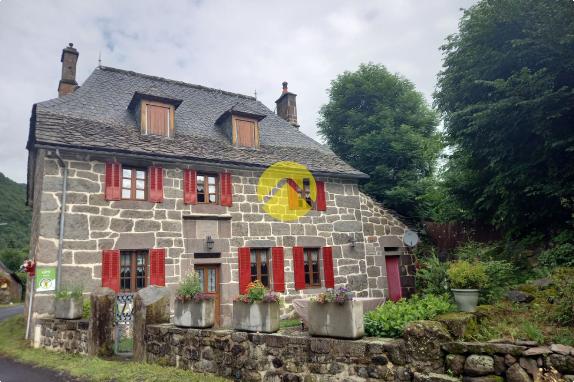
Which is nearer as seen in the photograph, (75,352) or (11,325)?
(75,352)

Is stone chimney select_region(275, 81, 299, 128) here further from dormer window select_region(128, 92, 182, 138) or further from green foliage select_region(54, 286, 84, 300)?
green foliage select_region(54, 286, 84, 300)

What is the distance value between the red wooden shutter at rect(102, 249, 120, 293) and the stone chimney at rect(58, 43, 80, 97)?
7.04 metres

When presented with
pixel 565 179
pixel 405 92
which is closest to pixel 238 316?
pixel 565 179

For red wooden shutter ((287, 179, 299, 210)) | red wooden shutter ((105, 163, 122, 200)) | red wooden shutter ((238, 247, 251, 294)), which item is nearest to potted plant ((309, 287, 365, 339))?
red wooden shutter ((238, 247, 251, 294))

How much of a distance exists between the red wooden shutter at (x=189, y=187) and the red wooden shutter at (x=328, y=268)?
16.1 ft

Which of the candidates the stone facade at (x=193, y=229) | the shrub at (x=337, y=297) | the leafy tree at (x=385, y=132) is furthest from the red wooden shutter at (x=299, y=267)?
the shrub at (x=337, y=297)

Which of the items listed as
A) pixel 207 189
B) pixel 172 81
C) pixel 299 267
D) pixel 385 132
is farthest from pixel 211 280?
pixel 385 132

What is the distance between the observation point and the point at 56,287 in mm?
9211

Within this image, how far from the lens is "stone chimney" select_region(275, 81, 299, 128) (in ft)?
59.5

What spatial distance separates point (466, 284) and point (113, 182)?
29.4 feet

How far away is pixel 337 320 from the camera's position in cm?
474

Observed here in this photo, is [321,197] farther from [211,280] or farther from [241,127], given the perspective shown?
[211,280]

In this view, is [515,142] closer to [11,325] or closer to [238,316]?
[238,316]

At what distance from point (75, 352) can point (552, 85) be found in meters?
11.7
